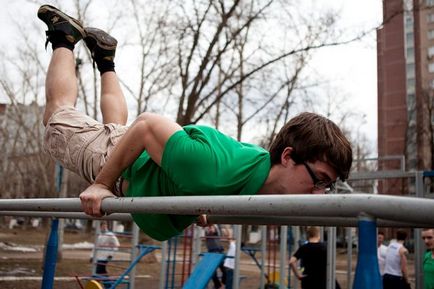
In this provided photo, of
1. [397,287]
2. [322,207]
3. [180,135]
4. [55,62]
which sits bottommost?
[397,287]

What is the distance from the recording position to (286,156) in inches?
73.2

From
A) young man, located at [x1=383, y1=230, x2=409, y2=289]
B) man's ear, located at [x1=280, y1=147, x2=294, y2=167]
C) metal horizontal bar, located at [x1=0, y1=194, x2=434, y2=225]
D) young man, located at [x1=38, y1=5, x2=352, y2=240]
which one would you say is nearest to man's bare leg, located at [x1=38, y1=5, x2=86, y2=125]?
young man, located at [x1=38, y1=5, x2=352, y2=240]

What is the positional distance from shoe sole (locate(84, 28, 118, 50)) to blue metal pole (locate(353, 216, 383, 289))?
243 centimetres

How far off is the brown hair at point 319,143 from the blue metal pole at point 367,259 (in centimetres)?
72

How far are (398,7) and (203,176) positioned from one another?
9.47 m

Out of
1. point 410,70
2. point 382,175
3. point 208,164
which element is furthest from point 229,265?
point 410,70

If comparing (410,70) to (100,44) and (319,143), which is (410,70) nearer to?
(100,44)

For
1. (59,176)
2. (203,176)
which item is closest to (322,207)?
(203,176)

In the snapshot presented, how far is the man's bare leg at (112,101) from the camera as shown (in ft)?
9.77

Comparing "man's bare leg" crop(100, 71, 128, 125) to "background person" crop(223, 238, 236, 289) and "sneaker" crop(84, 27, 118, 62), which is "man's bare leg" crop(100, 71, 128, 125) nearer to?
"sneaker" crop(84, 27, 118, 62)

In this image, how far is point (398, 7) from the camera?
9984mm

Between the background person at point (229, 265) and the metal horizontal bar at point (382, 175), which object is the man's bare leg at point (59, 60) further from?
the background person at point (229, 265)

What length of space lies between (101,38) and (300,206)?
7.64ft

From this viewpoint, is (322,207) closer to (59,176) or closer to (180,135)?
(180,135)
